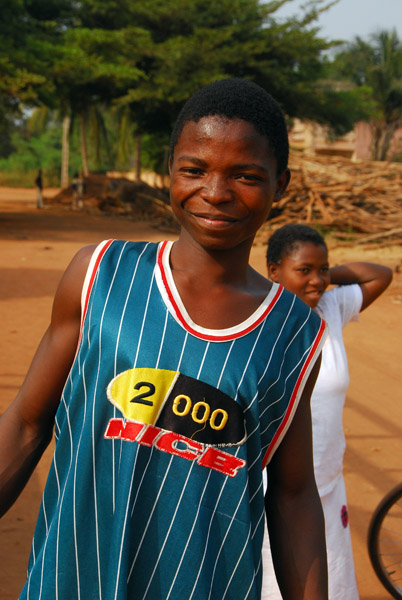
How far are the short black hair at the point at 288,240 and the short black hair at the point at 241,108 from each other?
1331 mm

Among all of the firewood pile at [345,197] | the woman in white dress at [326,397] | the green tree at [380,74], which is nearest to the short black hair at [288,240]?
the woman in white dress at [326,397]

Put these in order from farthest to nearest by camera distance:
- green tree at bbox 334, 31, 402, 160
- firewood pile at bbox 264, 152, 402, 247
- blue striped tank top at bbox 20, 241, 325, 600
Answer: green tree at bbox 334, 31, 402, 160 → firewood pile at bbox 264, 152, 402, 247 → blue striped tank top at bbox 20, 241, 325, 600

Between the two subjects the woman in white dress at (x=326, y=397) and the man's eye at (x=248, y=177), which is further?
the woman in white dress at (x=326, y=397)

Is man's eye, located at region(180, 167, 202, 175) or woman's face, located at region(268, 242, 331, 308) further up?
man's eye, located at region(180, 167, 202, 175)

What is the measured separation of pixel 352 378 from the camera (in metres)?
6.37

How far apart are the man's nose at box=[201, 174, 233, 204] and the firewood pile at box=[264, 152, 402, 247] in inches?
582

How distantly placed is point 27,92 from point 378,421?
12.3m

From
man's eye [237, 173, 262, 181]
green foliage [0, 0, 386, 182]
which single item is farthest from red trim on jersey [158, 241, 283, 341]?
green foliage [0, 0, 386, 182]

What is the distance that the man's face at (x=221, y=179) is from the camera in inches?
44.9

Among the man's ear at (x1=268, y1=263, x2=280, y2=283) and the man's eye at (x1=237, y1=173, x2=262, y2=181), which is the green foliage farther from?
the man's eye at (x1=237, y1=173, x2=262, y2=181)

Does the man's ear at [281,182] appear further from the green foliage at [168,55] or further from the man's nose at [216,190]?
the green foliage at [168,55]

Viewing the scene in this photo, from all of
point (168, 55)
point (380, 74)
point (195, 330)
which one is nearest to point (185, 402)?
point (195, 330)

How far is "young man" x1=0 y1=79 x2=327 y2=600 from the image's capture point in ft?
3.58

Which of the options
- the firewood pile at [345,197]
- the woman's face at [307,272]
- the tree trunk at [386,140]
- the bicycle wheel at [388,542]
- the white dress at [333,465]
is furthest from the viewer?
the tree trunk at [386,140]
